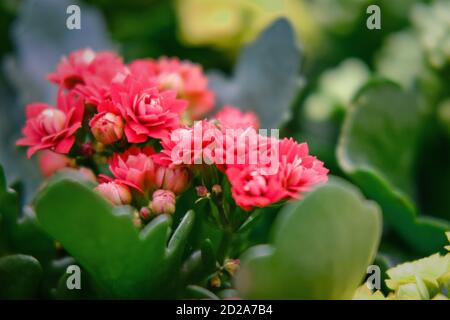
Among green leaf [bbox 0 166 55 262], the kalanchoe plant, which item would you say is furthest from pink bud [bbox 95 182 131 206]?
green leaf [bbox 0 166 55 262]

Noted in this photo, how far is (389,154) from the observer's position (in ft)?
2.27

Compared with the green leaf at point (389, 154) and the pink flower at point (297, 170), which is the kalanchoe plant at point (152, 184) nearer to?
the pink flower at point (297, 170)

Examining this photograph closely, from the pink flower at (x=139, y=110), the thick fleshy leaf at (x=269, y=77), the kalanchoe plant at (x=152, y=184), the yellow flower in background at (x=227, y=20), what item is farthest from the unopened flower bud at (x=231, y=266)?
the yellow flower in background at (x=227, y=20)

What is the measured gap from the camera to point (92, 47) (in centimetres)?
77

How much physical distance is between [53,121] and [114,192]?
0.29ft

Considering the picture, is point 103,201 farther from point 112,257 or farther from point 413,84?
point 413,84

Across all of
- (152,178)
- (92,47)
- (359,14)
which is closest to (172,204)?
(152,178)

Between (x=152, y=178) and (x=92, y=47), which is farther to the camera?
(x=92, y=47)

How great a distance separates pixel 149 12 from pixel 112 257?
705 millimetres

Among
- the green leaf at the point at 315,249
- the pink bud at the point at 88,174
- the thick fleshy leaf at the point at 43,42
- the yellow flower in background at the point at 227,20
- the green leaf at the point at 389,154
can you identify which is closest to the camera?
the green leaf at the point at 315,249

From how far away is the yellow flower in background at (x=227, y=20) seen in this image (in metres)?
0.94

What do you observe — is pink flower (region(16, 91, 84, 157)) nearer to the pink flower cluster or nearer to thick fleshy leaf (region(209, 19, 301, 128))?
the pink flower cluster

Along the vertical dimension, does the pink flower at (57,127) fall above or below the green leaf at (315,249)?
above

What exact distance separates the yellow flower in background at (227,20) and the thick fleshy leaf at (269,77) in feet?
0.70
